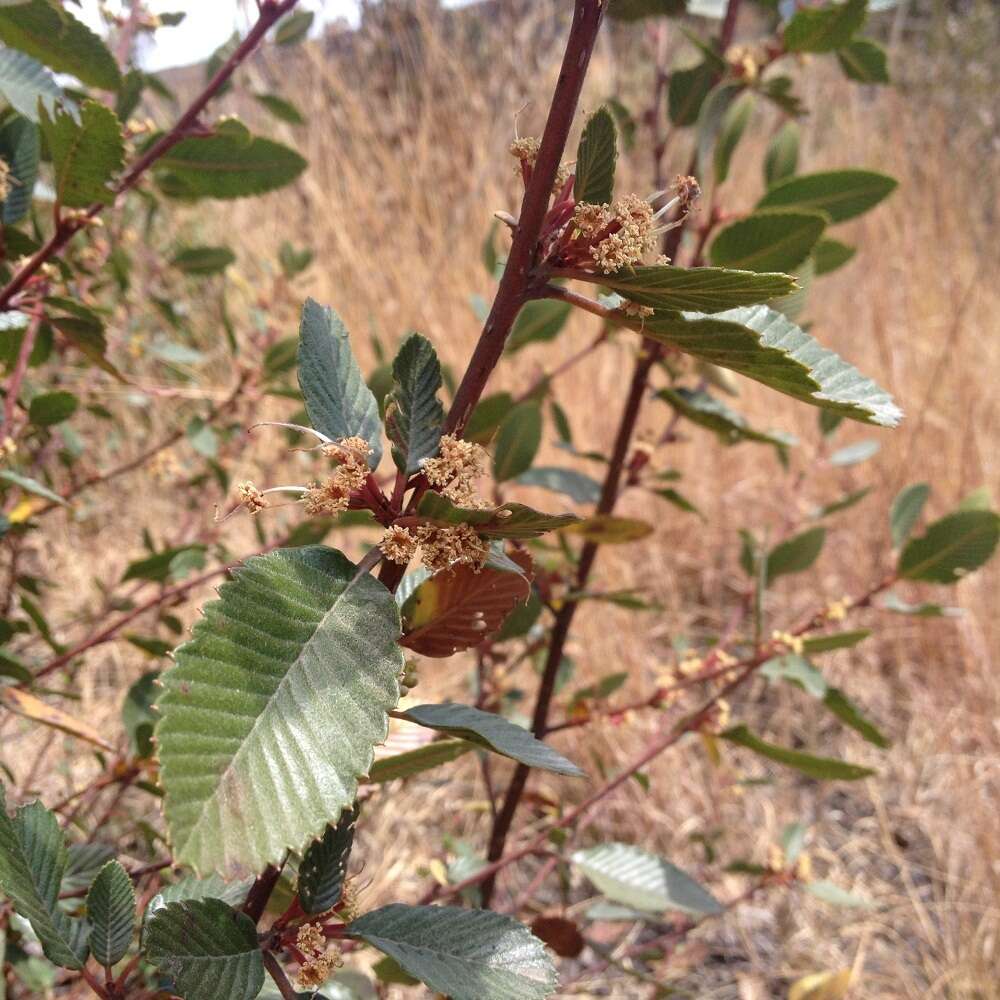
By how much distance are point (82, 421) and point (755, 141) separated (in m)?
2.50

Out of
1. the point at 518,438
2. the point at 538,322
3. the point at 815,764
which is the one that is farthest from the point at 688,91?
the point at 815,764

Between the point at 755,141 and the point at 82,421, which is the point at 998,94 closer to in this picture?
the point at 755,141

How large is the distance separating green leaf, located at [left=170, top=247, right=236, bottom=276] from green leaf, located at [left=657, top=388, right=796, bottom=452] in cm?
49

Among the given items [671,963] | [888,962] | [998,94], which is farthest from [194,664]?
[998,94]

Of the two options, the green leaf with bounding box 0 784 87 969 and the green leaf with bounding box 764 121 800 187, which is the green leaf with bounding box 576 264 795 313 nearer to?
the green leaf with bounding box 0 784 87 969

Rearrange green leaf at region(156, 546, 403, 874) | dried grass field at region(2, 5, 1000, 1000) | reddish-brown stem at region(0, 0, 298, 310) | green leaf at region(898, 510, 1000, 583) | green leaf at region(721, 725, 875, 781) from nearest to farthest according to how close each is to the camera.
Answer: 1. green leaf at region(156, 546, 403, 874)
2. reddish-brown stem at region(0, 0, 298, 310)
3. green leaf at region(721, 725, 875, 781)
4. green leaf at region(898, 510, 1000, 583)
5. dried grass field at region(2, 5, 1000, 1000)

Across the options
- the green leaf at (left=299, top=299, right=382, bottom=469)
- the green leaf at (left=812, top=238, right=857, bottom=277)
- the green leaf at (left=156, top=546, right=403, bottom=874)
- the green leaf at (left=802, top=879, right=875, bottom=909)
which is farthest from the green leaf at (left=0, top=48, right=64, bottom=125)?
the green leaf at (left=802, top=879, right=875, bottom=909)

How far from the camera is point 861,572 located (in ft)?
6.19

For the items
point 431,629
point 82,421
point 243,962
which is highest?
point 431,629

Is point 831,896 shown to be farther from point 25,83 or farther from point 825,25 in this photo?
point 25,83

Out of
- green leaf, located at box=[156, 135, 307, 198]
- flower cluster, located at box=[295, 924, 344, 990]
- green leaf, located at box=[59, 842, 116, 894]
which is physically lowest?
green leaf, located at box=[59, 842, 116, 894]

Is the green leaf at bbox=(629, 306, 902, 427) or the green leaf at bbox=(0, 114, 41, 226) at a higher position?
the green leaf at bbox=(0, 114, 41, 226)

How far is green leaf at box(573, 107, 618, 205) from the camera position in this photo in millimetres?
299

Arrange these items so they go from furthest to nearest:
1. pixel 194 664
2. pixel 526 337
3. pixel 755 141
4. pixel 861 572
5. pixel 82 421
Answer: pixel 755 141
pixel 82 421
pixel 861 572
pixel 526 337
pixel 194 664
